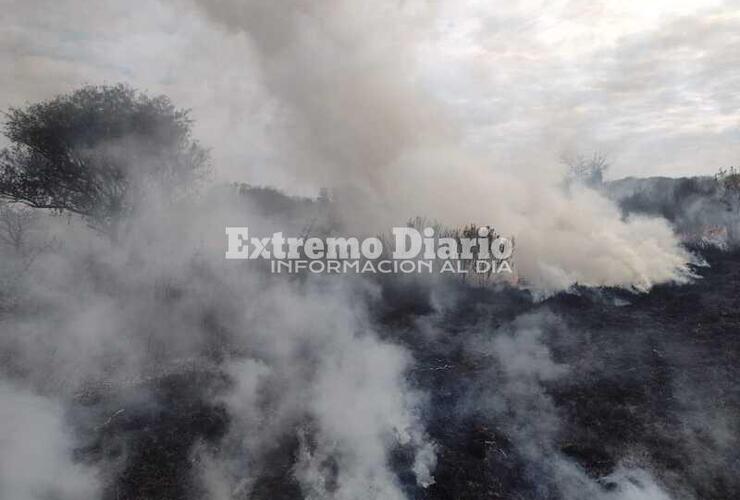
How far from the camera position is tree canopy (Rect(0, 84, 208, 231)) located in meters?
12.9

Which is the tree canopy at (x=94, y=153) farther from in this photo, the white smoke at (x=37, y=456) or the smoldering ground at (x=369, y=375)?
the white smoke at (x=37, y=456)

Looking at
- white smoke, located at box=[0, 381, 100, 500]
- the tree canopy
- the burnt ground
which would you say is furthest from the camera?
the tree canopy

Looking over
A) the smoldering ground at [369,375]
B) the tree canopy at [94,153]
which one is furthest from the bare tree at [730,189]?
the tree canopy at [94,153]

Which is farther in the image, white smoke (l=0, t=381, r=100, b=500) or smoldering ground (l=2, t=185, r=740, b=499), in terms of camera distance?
smoldering ground (l=2, t=185, r=740, b=499)

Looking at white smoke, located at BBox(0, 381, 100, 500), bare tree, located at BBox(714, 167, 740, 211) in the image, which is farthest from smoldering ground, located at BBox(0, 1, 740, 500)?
bare tree, located at BBox(714, 167, 740, 211)

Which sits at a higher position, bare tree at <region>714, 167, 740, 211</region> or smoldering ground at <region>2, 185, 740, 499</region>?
bare tree at <region>714, 167, 740, 211</region>

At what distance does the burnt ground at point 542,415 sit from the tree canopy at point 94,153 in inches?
385

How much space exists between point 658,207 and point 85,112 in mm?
29780

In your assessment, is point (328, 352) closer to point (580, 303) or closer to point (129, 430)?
Result: point (129, 430)

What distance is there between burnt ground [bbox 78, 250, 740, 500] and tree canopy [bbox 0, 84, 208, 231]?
977cm

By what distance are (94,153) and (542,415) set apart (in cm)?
1539

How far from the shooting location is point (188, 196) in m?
16.3

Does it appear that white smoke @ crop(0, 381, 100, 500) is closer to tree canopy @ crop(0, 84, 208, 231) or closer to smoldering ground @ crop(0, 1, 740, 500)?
smoldering ground @ crop(0, 1, 740, 500)

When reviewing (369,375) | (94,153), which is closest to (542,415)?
(369,375)
